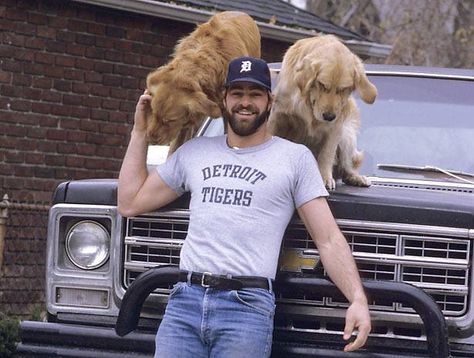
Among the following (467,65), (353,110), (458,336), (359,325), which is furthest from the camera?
(467,65)

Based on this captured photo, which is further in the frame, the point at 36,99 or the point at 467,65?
the point at 467,65

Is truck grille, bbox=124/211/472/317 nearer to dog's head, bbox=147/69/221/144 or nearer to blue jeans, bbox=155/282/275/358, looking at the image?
blue jeans, bbox=155/282/275/358

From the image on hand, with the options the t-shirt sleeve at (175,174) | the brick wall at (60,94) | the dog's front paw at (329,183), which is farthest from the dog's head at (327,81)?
the brick wall at (60,94)

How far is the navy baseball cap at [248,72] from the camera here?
185 inches

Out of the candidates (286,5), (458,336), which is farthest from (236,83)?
(286,5)

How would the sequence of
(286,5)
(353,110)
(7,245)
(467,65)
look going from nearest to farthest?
(353,110) < (7,245) < (286,5) < (467,65)

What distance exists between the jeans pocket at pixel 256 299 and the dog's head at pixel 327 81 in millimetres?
773

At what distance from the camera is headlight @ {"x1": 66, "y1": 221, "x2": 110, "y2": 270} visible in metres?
5.23

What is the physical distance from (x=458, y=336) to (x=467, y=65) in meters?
16.1

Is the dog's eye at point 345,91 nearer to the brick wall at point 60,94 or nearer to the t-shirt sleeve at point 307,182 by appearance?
the t-shirt sleeve at point 307,182

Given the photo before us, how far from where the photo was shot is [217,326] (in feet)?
14.8

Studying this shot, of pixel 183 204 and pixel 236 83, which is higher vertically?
pixel 236 83

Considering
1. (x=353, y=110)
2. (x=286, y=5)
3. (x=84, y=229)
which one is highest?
(x=286, y=5)

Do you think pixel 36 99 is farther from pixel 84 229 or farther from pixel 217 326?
pixel 217 326
